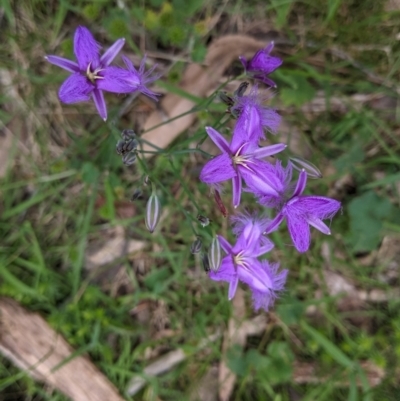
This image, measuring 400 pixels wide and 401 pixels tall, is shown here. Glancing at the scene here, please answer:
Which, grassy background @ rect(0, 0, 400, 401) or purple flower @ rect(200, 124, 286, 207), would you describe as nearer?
purple flower @ rect(200, 124, 286, 207)

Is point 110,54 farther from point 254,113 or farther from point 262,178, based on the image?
point 262,178

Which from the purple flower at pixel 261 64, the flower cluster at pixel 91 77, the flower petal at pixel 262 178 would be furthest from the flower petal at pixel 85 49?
the flower petal at pixel 262 178

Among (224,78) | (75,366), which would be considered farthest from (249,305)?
(224,78)

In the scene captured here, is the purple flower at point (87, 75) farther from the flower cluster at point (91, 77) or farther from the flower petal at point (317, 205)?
the flower petal at point (317, 205)

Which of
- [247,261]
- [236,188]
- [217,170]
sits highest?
[217,170]

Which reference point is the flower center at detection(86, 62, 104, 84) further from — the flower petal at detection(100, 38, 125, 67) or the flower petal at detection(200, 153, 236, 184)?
the flower petal at detection(200, 153, 236, 184)

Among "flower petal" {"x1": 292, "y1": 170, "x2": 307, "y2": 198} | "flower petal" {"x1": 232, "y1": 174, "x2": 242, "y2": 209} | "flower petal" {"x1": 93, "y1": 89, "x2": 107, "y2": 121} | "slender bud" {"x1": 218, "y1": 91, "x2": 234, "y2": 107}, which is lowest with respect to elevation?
"flower petal" {"x1": 292, "y1": 170, "x2": 307, "y2": 198}

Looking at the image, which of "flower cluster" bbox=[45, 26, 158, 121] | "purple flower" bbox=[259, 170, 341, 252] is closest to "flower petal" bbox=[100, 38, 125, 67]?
"flower cluster" bbox=[45, 26, 158, 121]

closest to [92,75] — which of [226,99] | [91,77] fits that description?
[91,77]
